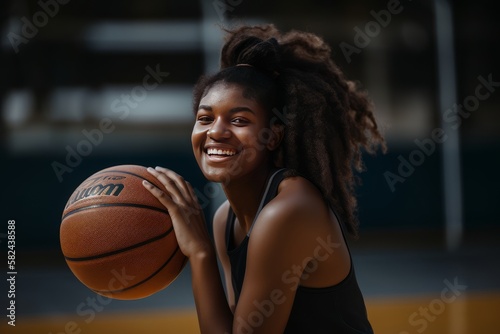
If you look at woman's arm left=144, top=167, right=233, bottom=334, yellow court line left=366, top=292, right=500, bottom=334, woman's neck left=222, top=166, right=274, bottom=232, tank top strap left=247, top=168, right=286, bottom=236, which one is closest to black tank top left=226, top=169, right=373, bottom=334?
tank top strap left=247, top=168, right=286, bottom=236

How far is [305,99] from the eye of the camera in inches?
94.7

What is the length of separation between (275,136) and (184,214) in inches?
16.4

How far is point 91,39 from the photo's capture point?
24.4 ft

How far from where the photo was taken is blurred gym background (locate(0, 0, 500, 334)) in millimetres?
7102

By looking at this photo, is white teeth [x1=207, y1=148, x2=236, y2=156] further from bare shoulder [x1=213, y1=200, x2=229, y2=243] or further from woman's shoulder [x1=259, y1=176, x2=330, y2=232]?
bare shoulder [x1=213, y1=200, x2=229, y2=243]

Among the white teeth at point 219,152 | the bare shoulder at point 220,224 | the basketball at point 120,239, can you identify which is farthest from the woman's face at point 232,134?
the bare shoulder at point 220,224

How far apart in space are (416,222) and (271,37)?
5756 mm

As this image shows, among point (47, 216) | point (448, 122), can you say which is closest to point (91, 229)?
point (47, 216)

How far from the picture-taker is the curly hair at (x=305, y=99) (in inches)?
94.0

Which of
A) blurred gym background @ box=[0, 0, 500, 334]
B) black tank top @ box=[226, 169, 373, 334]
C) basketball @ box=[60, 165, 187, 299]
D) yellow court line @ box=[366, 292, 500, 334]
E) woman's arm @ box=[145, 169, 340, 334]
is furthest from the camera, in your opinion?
blurred gym background @ box=[0, 0, 500, 334]

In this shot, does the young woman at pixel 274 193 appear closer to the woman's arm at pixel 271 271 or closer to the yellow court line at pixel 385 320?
the woman's arm at pixel 271 271

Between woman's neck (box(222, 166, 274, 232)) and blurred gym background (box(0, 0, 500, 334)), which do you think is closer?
woman's neck (box(222, 166, 274, 232))

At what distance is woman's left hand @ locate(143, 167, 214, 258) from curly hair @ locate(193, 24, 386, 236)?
0.35 m

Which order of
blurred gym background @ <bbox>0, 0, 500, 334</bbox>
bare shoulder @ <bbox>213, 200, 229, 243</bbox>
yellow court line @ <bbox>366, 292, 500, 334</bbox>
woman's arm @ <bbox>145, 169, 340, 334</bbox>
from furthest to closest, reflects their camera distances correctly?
1. blurred gym background @ <bbox>0, 0, 500, 334</bbox>
2. yellow court line @ <bbox>366, 292, 500, 334</bbox>
3. bare shoulder @ <bbox>213, 200, 229, 243</bbox>
4. woman's arm @ <bbox>145, 169, 340, 334</bbox>
